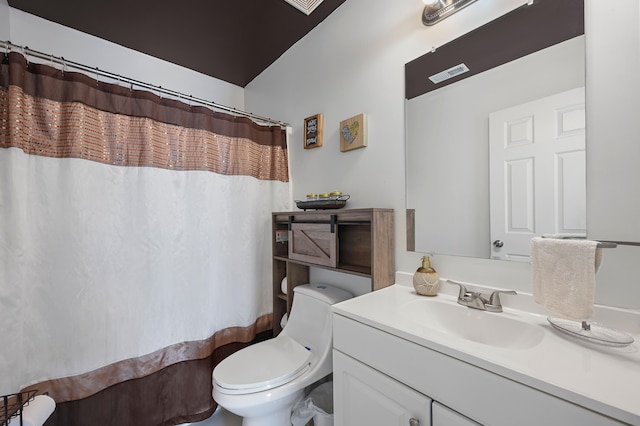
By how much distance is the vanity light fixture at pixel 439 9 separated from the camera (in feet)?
3.38

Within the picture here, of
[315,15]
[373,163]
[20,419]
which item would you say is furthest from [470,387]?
[315,15]

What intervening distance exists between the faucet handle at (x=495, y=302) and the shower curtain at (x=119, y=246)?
1.34m

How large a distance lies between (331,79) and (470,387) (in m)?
1.63

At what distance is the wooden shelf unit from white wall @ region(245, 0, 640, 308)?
11 cm

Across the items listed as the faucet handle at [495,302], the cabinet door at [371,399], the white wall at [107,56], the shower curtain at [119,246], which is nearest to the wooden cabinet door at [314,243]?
the shower curtain at [119,246]

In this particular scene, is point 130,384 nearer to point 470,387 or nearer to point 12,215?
point 12,215

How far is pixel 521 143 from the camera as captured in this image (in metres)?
0.91

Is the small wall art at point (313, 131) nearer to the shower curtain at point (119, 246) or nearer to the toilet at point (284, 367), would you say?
the shower curtain at point (119, 246)

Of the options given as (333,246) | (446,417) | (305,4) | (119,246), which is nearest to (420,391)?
(446,417)

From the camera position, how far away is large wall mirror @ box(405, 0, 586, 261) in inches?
32.4

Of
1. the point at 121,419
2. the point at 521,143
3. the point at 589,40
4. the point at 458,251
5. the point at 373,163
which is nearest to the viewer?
the point at 589,40

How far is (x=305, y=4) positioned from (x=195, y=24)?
77 cm

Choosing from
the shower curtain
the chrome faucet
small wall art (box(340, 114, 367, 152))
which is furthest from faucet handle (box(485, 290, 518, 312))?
the shower curtain

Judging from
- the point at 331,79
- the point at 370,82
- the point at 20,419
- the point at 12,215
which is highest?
the point at 331,79
